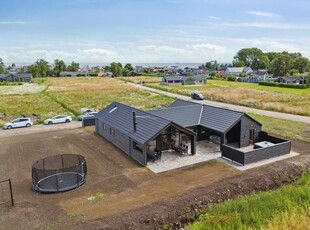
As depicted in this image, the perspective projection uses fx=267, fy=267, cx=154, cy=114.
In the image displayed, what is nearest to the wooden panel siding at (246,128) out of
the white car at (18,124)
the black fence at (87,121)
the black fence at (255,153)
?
the black fence at (255,153)

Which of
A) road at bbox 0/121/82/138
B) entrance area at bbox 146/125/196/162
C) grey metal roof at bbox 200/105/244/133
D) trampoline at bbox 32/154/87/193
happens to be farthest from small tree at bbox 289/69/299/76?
trampoline at bbox 32/154/87/193

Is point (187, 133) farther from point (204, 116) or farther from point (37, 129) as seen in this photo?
point (37, 129)

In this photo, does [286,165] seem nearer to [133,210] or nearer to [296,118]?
[133,210]

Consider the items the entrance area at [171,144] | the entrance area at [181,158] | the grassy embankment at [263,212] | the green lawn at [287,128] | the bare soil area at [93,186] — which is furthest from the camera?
the green lawn at [287,128]

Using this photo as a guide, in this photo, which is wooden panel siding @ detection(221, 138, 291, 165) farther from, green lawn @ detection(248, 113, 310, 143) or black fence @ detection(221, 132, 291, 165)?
green lawn @ detection(248, 113, 310, 143)

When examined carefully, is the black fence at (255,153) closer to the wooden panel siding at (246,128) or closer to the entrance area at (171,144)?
the wooden panel siding at (246,128)

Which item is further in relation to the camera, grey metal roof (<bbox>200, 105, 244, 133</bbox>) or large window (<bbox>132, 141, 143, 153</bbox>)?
grey metal roof (<bbox>200, 105, 244, 133</bbox>)

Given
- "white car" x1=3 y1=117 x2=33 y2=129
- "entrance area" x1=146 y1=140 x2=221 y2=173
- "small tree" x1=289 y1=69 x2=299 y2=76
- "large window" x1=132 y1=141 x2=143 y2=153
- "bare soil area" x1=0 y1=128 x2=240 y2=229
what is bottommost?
"bare soil area" x1=0 y1=128 x2=240 y2=229

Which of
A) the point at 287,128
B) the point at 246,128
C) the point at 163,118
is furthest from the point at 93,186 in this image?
the point at 287,128
